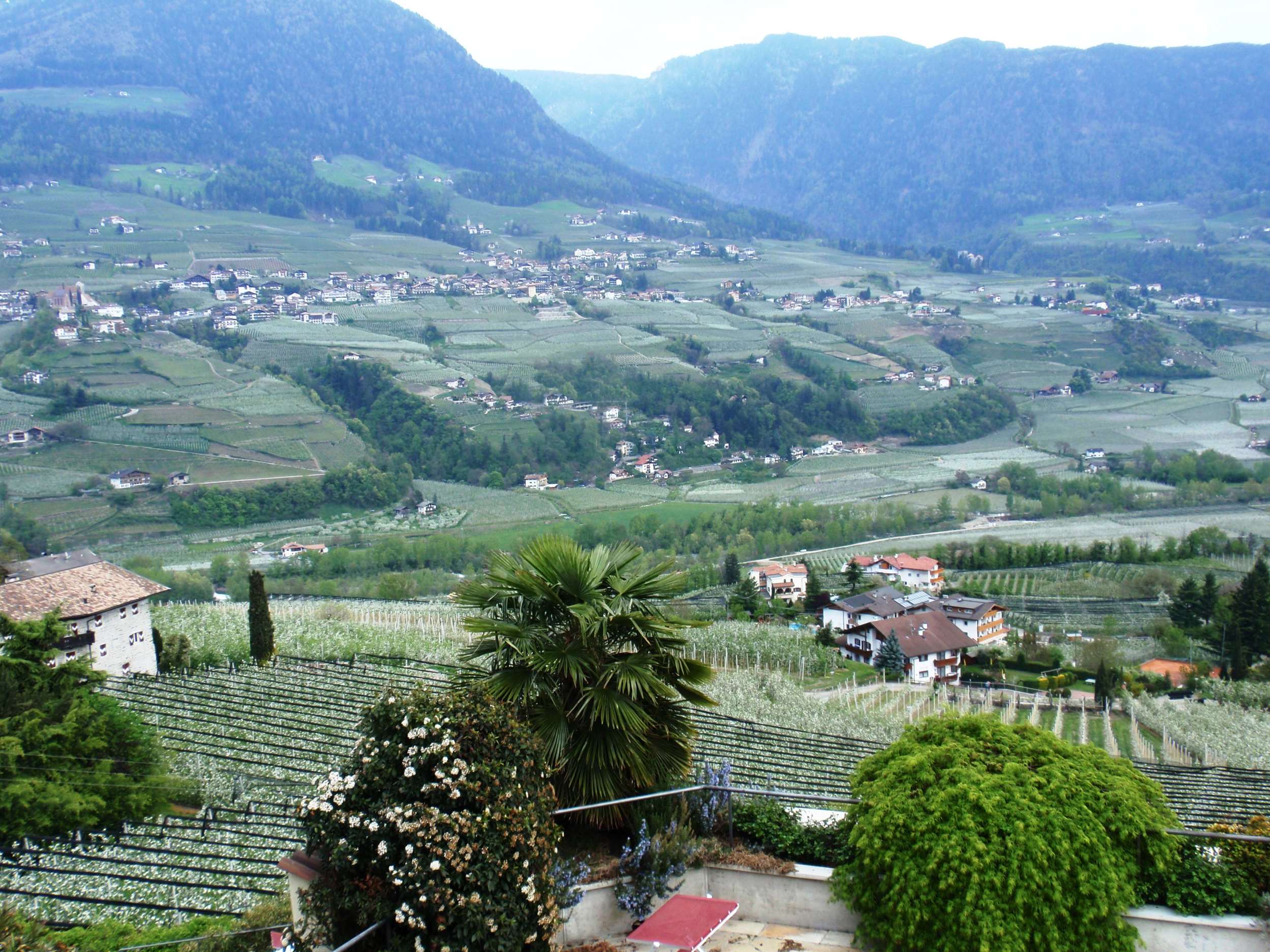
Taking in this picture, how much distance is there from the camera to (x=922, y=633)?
34062 millimetres

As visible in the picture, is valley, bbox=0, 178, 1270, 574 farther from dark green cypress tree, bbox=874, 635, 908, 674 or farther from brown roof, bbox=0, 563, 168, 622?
brown roof, bbox=0, 563, 168, 622

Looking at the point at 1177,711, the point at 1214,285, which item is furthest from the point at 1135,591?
the point at 1214,285

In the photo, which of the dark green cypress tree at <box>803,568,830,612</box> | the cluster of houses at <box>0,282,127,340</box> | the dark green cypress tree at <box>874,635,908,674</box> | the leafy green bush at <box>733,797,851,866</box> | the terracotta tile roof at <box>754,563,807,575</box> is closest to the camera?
the leafy green bush at <box>733,797,851,866</box>

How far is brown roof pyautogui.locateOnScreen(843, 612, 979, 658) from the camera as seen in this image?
33.5 metres

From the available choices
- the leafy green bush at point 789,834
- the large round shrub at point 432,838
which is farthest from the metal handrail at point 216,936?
the leafy green bush at point 789,834

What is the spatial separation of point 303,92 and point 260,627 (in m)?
167

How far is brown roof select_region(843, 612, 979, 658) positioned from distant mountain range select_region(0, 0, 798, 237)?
11737 cm

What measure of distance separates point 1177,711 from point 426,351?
223 ft

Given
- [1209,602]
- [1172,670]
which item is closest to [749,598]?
[1172,670]

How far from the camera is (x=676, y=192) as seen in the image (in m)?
171

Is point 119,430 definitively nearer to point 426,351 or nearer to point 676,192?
point 426,351

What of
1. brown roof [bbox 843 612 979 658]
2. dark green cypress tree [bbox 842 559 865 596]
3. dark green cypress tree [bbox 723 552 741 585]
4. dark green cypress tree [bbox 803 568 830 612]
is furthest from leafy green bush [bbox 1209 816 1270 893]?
dark green cypress tree [bbox 723 552 741 585]

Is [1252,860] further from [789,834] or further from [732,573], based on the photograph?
[732,573]

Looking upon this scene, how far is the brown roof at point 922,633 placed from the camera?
110ft
